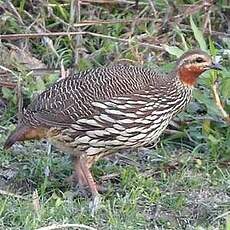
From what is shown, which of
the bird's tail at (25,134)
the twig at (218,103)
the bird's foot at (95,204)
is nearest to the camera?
the bird's foot at (95,204)

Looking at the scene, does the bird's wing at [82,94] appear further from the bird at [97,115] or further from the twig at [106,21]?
the twig at [106,21]

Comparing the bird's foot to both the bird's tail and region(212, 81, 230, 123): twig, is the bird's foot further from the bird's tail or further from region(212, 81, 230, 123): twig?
region(212, 81, 230, 123): twig

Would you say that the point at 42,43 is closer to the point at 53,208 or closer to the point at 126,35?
the point at 126,35

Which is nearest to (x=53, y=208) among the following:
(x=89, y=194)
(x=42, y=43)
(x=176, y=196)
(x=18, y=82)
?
(x=89, y=194)

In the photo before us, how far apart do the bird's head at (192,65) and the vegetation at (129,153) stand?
0.63 feet

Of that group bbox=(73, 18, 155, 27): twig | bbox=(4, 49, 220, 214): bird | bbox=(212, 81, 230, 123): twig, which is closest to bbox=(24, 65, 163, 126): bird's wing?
bbox=(4, 49, 220, 214): bird

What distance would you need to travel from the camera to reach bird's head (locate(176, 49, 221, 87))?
5418mm

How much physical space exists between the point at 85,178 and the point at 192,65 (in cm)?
89

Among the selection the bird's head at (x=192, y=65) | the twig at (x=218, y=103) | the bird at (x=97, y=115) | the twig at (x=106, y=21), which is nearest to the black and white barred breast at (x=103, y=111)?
the bird at (x=97, y=115)

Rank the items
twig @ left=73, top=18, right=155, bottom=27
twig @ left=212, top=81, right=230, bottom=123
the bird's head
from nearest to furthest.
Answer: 1. the bird's head
2. twig @ left=212, top=81, right=230, bottom=123
3. twig @ left=73, top=18, right=155, bottom=27

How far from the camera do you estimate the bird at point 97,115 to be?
5.13m

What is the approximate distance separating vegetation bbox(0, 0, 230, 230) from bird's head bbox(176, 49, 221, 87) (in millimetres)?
193

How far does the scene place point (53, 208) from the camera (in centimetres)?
488

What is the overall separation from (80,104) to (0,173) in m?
0.71
